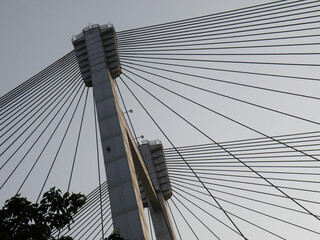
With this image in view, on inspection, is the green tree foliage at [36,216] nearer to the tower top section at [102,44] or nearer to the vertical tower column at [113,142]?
the vertical tower column at [113,142]

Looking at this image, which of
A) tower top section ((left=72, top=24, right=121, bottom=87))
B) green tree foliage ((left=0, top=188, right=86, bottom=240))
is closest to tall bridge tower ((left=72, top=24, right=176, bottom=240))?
tower top section ((left=72, top=24, right=121, bottom=87))

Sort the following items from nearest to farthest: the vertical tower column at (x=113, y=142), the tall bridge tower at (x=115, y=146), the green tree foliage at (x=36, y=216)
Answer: the green tree foliage at (x=36, y=216) → the vertical tower column at (x=113, y=142) → the tall bridge tower at (x=115, y=146)

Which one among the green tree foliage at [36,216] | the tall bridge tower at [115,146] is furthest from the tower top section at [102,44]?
the green tree foliage at [36,216]

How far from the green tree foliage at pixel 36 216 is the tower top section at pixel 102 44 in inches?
400

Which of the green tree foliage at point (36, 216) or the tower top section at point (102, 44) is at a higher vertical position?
the tower top section at point (102, 44)

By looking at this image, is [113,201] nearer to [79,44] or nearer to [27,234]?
[27,234]

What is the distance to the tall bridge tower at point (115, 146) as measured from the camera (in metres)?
14.0

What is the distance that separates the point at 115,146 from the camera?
51.4ft

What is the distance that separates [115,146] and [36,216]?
23.0 feet

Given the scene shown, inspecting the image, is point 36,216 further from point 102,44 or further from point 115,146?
point 102,44

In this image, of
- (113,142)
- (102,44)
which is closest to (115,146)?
(113,142)

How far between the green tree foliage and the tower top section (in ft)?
33.3

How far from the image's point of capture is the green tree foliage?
324 inches

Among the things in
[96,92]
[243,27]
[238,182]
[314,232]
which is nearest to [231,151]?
[238,182]
